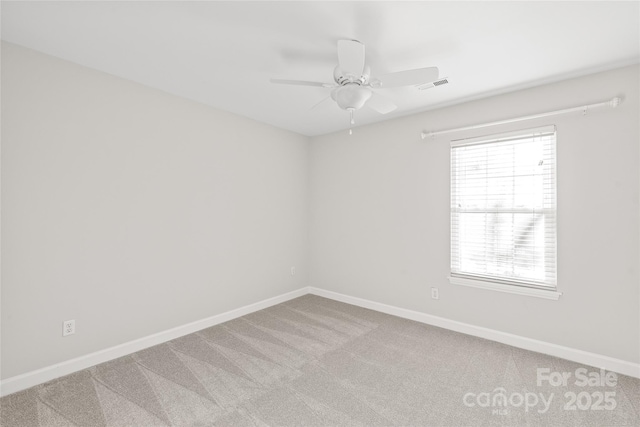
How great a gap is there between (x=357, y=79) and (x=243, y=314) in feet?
9.77

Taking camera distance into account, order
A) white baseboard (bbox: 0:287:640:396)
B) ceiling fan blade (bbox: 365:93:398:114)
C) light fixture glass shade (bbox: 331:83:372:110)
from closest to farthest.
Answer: light fixture glass shade (bbox: 331:83:372:110) → white baseboard (bbox: 0:287:640:396) → ceiling fan blade (bbox: 365:93:398:114)

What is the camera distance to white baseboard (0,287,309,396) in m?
2.13

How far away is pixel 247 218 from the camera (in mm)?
3770

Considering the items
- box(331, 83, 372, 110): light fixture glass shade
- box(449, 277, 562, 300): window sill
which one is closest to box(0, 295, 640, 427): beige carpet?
box(449, 277, 562, 300): window sill

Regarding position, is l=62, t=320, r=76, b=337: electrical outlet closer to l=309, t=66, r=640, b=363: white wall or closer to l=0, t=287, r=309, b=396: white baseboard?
l=0, t=287, r=309, b=396: white baseboard

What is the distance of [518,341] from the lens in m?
2.85

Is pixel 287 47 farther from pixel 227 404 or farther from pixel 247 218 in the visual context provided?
pixel 227 404

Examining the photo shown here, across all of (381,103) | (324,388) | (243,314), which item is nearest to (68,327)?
(243,314)

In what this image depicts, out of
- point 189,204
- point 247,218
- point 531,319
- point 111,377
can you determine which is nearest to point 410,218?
point 531,319

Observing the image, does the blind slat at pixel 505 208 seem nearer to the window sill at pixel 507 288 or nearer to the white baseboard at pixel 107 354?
the window sill at pixel 507 288

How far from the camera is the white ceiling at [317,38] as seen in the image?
1757 millimetres

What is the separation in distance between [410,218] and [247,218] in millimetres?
2022

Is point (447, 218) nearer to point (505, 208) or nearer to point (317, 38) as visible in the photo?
point (505, 208)

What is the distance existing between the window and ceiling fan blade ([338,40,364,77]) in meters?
1.82
